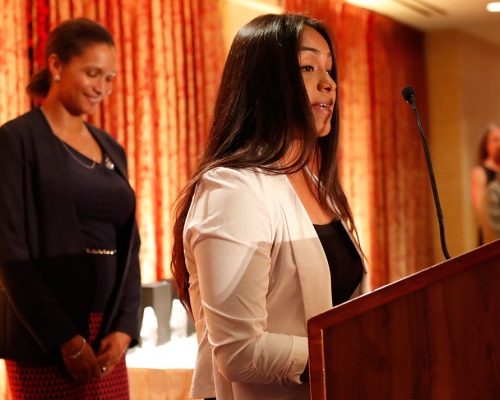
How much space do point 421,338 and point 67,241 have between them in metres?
1.26

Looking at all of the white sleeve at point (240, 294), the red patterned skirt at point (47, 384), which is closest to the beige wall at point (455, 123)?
the red patterned skirt at point (47, 384)

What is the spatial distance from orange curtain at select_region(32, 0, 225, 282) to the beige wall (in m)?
3.52

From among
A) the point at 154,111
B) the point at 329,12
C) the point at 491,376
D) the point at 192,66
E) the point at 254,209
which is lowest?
the point at 491,376

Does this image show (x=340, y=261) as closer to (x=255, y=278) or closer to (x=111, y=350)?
(x=255, y=278)

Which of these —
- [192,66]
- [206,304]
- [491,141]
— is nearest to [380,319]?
[206,304]

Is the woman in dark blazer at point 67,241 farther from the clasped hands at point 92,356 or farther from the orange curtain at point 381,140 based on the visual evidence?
the orange curtain at point 381,140

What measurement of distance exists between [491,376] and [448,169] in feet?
21.5

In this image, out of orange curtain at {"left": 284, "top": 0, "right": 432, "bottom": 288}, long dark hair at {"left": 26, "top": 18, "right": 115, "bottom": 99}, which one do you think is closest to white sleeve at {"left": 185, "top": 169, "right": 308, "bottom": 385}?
long dark hair at {"left": 26, "top": 18, "right": 115, "bottom": 99}

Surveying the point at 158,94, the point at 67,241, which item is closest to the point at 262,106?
the point at 67,241

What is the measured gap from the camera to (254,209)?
110 cm

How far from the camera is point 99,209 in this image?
197cm

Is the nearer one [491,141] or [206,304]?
[206,304]

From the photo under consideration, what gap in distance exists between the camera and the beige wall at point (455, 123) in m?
7.02

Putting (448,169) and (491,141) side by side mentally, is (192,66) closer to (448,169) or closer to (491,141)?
(491,141)
